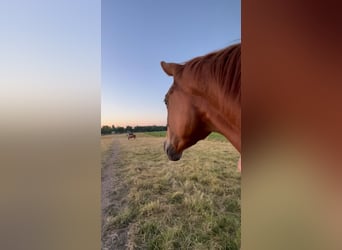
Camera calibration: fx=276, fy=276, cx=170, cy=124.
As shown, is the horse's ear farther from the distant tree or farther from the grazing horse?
the distant tree

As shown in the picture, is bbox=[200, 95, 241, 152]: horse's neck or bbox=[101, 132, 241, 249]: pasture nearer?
bbox=[200, 95, 241, 152]: horse's neck

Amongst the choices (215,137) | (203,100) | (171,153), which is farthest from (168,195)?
(203,100)

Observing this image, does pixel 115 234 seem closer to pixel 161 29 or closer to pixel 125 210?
pixel 125 210

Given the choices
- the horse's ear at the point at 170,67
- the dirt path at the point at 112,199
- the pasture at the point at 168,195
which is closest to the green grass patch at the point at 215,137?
the pasture at the point at 168,195

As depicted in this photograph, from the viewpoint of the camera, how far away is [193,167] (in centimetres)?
123

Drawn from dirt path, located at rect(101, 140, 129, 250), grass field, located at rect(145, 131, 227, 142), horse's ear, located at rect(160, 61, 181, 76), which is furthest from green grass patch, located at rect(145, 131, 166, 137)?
horse's ear, located at rect(160, 61, 181, 76)

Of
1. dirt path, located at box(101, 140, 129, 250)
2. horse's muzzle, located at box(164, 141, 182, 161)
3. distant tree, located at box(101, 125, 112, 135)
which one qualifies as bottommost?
dirt path, located at box(101, 140, 129, 250)

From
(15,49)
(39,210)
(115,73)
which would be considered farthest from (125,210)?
(15,49)

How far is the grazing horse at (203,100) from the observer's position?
0.89m

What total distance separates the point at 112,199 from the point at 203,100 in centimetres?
58

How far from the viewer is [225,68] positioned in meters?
0.91

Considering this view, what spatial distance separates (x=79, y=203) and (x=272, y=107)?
2.00 feet

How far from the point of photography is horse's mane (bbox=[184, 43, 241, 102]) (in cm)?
87

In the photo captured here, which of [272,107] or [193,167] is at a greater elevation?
[272,107]
